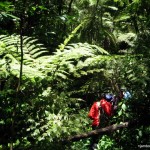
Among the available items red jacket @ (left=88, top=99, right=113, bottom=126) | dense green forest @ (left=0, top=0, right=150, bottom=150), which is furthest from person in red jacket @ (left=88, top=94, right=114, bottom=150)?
dense green forest @ (left=0, top=0, right=150, bottom=150)

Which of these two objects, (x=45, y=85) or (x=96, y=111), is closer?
(x=45, y=85)

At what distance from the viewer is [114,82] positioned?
4.28 m

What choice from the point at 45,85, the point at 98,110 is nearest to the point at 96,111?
the point at 98,110

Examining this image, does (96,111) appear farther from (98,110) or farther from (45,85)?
(45,85)

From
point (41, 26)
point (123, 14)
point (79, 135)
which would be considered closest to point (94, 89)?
point (79, 135)

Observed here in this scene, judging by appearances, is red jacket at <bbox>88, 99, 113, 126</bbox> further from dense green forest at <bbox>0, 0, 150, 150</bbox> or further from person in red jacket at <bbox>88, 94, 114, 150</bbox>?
dense green forest at <bbox>0, 0, 150, 150</bbox>

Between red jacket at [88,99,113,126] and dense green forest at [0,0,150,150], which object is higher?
dense green forest at [0,0,150,150]

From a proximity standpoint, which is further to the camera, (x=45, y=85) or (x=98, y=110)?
(x=98, y=110)

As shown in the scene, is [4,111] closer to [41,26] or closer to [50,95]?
[50,95]

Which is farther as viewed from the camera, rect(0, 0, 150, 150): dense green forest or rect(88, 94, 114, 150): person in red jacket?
rect(88, 94, 114, 150): person in red jacket

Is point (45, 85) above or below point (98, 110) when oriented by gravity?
above

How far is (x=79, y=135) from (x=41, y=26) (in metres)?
3.24

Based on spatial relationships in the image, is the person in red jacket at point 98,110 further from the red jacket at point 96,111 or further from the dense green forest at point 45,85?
the dense green forest at point 45,85

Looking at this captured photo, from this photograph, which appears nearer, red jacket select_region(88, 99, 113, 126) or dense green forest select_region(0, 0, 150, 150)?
dense green forest select_region(0, 0, 150, 150)
